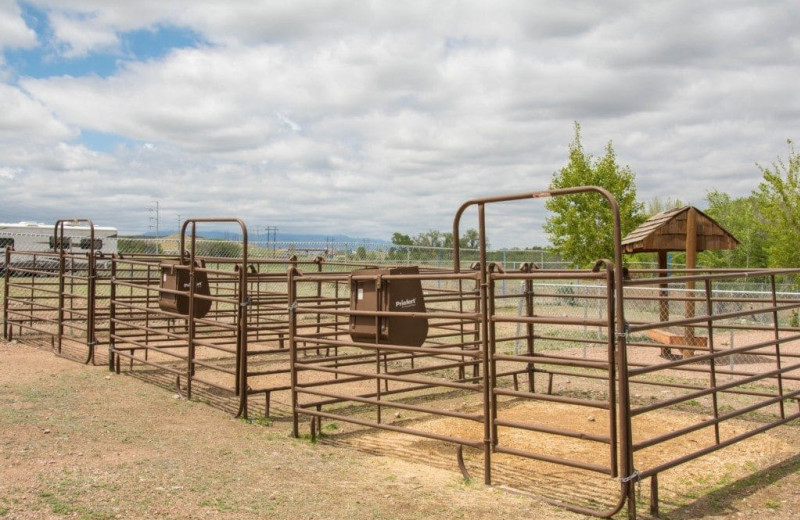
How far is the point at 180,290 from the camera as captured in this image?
29.6 ft

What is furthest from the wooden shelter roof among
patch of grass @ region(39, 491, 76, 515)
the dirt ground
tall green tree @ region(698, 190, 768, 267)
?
tall green tree @ region(698, 190, 768, 267)

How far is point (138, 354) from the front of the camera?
12609 millimetres

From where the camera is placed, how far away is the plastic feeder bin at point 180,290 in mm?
8812

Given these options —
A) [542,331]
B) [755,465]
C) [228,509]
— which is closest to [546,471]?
[755,465]

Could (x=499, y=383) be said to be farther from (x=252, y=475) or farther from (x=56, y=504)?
(x=56, y=504)

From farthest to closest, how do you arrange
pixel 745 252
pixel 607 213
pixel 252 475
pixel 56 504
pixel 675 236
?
pixel 745 252 → pixel 607 213 → pixel 675 236 → pixel 252 475 → pixel 56 504

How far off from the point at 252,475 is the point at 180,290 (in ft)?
13.2

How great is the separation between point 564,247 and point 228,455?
58.6 ft

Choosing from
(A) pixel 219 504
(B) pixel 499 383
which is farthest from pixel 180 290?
(B) pixel 499 383

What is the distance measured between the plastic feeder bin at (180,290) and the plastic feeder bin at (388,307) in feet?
9.48

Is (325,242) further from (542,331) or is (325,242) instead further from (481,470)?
(481,470)

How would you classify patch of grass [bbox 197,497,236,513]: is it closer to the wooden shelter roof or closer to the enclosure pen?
the enclosure pen

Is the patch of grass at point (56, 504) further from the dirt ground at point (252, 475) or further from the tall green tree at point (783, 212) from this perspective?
the tall green tree at point (783, 212)

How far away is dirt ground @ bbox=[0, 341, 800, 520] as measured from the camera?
4.85 meters
